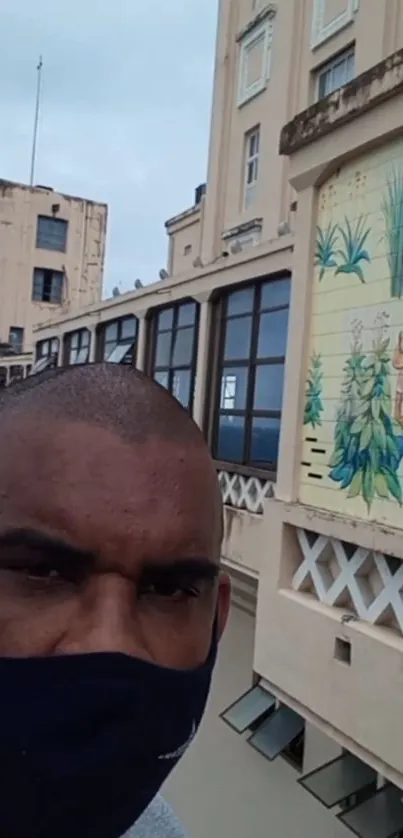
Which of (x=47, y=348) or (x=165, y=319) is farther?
(x=47, y=348)

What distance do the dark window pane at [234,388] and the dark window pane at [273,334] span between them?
0.37 metres

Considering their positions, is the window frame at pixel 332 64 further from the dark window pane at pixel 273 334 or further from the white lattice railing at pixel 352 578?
the white lattice railing at pixel 352 578

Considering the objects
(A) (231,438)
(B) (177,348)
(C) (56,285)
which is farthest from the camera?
(C) (56,285)

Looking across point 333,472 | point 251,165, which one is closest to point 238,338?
point 333,472

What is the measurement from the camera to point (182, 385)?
9.20m

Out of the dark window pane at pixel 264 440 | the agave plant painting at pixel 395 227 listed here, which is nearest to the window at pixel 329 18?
the dark window pane at pixel 264 440

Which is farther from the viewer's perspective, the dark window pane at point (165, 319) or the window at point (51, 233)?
the window at point (51, 233)

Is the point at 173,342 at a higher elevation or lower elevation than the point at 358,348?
higher

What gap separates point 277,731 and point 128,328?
6.79 metres

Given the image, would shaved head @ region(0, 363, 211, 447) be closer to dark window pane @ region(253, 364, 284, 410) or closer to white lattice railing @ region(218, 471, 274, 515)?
white lattice railing @ region(218, 471, 274, 515)

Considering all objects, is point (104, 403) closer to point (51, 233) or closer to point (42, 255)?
point (42, 255)

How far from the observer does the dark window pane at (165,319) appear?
9672 millimetres

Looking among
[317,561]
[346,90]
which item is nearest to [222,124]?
[346,90]

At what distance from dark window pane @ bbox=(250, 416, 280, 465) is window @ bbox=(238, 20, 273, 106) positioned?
22.3ft
